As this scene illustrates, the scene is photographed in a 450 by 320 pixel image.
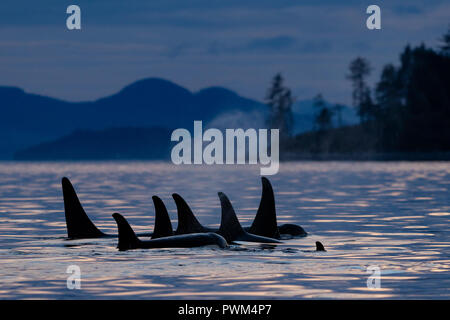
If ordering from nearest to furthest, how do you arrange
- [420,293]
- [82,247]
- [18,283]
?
1. [420,293]
2. [18,283]
3. [82,247]

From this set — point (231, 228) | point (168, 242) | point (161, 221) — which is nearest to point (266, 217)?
point (231, 228)

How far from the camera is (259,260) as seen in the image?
77.7ft

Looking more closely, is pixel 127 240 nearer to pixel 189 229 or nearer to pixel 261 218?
pixel 189 229

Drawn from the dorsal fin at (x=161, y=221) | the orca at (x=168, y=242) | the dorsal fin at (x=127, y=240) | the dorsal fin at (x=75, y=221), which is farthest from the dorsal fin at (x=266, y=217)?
the dorsal fin at (x=75, y=221)

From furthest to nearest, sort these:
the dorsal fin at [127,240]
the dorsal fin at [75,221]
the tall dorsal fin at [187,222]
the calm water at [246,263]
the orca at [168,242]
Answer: the dorsal fin at [75,221] < the tall dorsal fin at [187,222] < the orca at [168,242] < the dorsal fin at [127,240] < the calm water at [246,263]

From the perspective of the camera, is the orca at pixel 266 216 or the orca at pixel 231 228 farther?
the orca at pixel 266 216

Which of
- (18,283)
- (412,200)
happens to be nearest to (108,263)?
(18,283)

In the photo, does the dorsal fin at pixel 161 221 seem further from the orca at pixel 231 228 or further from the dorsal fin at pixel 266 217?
the dorsal fin at pixel 266 217

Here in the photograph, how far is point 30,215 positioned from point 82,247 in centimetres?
1712

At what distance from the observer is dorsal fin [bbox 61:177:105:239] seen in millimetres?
30328

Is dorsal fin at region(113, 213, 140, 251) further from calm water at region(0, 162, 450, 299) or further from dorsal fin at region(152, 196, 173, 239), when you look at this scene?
dorsal fin at region(152, 196, 173, 239)

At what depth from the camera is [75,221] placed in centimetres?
3045

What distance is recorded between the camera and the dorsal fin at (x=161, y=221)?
2806 centimetres
